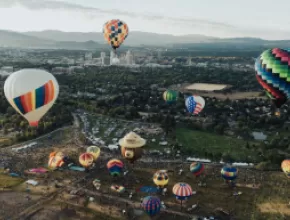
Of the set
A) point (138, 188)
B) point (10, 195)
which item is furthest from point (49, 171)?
point (138, 188)

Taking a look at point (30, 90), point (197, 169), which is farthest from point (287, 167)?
point (30, 90)

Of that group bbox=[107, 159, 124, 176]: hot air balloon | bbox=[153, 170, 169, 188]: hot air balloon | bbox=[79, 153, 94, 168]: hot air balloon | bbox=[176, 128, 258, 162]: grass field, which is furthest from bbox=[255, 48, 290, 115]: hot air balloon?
bbox=[79, 153, 94, 168]: hot air balloon

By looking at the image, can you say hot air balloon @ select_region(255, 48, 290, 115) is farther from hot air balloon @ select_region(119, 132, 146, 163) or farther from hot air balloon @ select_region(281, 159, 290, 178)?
hot air balloon @ select_region(119, 132, 146, 163)

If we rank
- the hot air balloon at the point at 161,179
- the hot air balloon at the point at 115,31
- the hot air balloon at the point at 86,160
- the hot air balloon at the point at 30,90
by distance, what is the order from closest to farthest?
the hot air balloon at the point at 30,90 → the hot air balloon at the point at 161,179 → the hot air balloon at the point at 86,160 → the hot air balloon at the point at 115,31

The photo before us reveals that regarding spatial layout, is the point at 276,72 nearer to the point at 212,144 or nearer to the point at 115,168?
the point at 212,144

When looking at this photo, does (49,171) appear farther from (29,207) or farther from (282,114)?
(282,114)

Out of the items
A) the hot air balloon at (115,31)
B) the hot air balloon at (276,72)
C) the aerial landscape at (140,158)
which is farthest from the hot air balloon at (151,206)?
the hot air balloon at (115,31)

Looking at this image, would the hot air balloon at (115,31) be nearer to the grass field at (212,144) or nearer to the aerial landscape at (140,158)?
the aerial landscape at (140,158)
